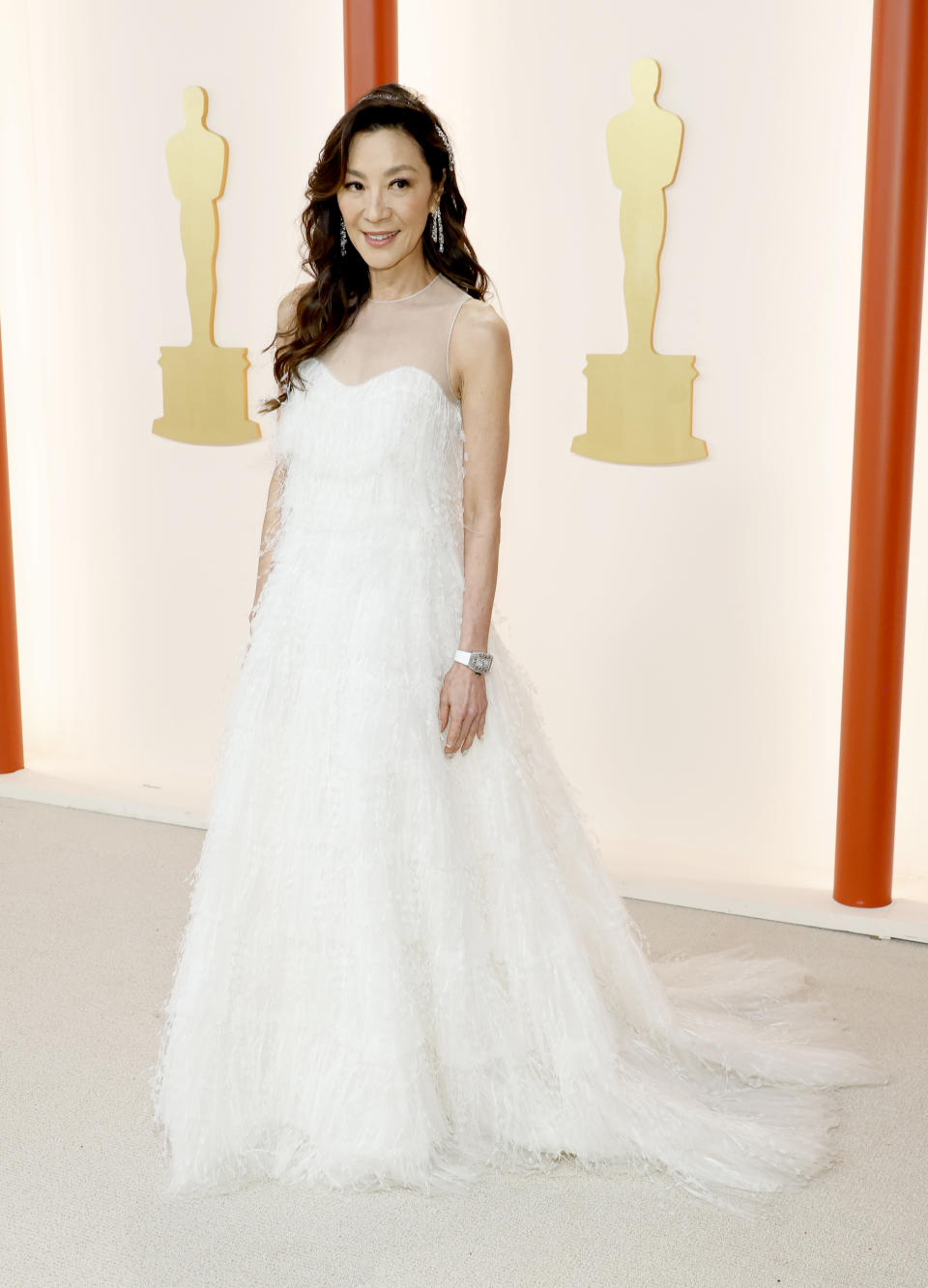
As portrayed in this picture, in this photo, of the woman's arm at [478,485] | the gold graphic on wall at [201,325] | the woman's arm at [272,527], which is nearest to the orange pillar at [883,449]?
the woman's arm at [478,485]

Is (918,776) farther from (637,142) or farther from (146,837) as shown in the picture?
(146,837)

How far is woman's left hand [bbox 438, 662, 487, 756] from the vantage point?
2221 mm

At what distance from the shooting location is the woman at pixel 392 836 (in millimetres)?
2146

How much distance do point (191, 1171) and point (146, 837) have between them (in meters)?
1.90

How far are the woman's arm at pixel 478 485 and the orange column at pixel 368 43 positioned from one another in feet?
5.23

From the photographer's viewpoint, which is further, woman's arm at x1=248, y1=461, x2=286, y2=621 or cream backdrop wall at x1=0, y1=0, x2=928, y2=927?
cream backdrop wall at x1=0, y1=0, x2=928, y2=927

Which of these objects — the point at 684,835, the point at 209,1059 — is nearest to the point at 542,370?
the point at 684,835

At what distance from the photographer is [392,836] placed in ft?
7.12

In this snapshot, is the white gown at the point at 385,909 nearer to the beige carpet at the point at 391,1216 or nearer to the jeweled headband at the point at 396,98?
the beige carpet at the point at 391,1216

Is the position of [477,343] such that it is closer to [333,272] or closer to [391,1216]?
[333,272]

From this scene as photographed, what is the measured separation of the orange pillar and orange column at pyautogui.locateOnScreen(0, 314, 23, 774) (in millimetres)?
2674

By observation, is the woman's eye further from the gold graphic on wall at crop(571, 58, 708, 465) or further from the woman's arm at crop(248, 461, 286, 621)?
the gold graphic on wall at crop(571, 58, 708, 465)

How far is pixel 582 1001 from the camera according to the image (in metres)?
2.25

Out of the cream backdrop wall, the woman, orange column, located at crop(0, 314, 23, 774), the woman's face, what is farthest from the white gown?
orange column, located at crop(0, 314, 23, 774)
